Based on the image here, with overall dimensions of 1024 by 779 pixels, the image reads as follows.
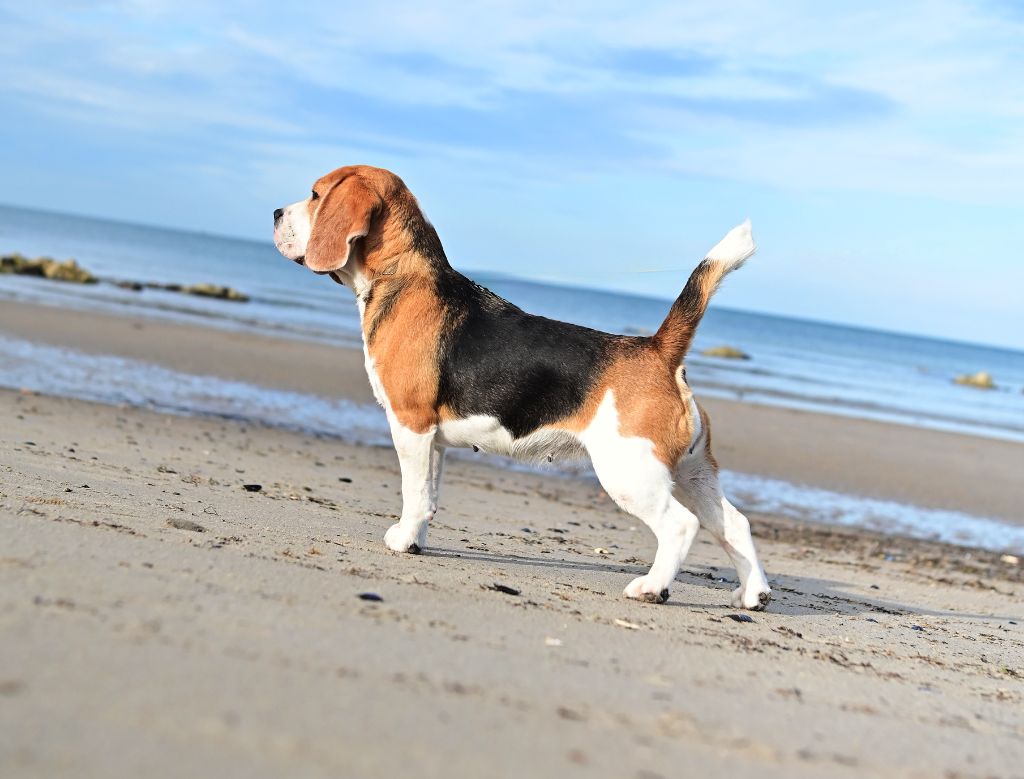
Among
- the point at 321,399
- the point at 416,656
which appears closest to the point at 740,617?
the point at 416,656

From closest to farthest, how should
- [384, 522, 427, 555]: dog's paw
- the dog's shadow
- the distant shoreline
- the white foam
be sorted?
[384, 522, 427, 555]: dog's paw → the dog's shadow → the white foam → the distant shoreline

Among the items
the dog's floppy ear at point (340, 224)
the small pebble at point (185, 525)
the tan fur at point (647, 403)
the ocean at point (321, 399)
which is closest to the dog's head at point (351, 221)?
the dog's floppy ear at point (340, 224)

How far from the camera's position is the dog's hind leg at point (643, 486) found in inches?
215

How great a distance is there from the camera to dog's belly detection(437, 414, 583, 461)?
5699mm

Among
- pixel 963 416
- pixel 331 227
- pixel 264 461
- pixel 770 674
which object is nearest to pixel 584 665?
pixel 770 674

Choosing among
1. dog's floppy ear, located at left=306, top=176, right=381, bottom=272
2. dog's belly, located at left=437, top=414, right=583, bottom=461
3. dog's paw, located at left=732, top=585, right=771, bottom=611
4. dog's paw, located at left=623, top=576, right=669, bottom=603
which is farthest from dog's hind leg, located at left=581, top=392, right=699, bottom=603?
dog's floppy ear, located at left=306, top=176, right=381, bottom=272

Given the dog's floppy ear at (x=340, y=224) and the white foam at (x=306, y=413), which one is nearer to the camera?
the dog's floppy ear at (x=340, y=224)

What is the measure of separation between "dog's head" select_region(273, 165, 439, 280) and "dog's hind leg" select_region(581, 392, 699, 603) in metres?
1.59

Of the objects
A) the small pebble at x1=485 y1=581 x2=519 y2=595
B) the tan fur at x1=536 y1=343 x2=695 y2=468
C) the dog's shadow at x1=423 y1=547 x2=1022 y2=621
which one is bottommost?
the dog's shadow at x1=423 y1=547 x2=1022 y2=621

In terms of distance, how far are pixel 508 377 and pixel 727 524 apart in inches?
59.1

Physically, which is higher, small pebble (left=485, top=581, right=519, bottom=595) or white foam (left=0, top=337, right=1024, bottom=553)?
small pebble (left=485, top=581, right=519, bottom=595)

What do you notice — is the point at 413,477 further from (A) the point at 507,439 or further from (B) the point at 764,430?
(B) the point at 764,430

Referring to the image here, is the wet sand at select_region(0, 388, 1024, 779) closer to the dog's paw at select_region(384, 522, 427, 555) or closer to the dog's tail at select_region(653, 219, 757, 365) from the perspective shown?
the dog's paw at select_region(384, 522, 427, 555)

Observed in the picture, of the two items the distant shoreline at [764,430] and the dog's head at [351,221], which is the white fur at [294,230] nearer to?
the dog's head at [351,221]
